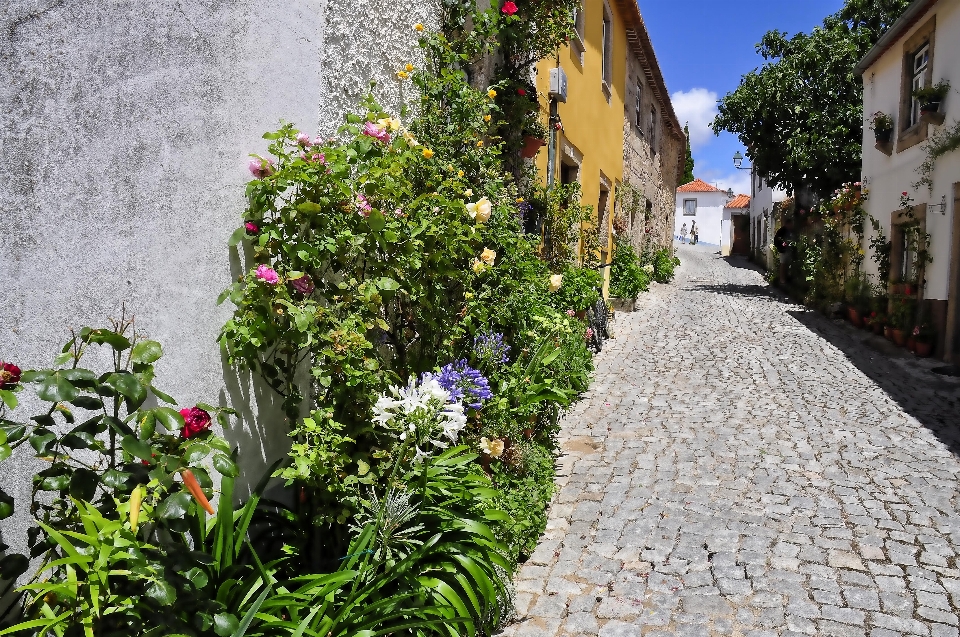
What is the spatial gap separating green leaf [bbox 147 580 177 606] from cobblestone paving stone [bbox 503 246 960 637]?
174 cm

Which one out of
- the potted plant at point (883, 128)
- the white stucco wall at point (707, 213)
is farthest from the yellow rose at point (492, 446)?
the white stucco wall at point (707, 213)

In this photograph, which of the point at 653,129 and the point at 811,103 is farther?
the point at 653,129

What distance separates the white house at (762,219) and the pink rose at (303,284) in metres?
24.2

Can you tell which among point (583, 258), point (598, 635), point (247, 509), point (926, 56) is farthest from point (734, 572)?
point (926, 56)

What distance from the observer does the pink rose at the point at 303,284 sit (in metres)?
2.85

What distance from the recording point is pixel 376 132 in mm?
3207

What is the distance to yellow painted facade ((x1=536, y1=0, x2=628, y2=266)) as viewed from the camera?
29.5 ft

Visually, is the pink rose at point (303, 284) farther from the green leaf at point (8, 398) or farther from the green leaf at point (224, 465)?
the green leaf at point (8, 398)

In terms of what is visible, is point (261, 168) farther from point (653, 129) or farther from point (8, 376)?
point (653, 129)

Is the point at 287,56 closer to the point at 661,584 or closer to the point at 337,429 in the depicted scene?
the point at 337,429

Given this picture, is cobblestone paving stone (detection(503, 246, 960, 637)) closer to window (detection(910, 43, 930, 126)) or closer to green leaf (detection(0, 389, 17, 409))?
green leaf (detection(0, 389, 17, 409))

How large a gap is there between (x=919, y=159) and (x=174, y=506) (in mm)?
11951

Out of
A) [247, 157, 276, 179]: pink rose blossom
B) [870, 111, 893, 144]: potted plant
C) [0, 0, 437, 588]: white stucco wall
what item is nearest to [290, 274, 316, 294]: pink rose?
[0, 0, 437, 588]: white stucco wall

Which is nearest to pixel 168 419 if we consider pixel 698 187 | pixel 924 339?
pixel 924 339
